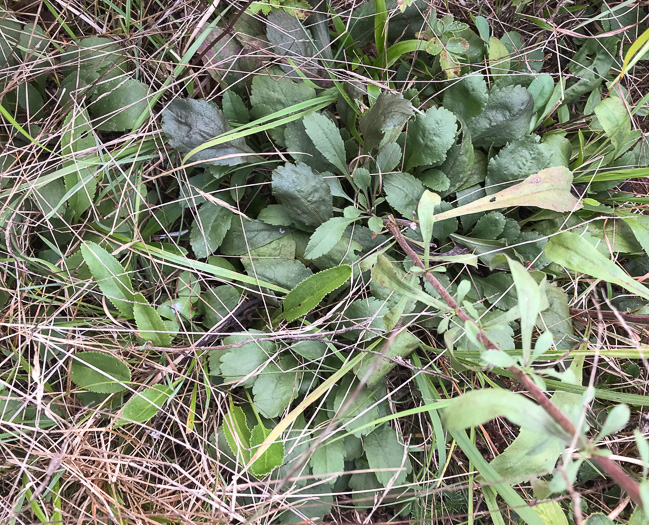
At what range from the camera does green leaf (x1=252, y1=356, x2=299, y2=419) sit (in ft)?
3.76

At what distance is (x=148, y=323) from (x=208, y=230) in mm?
275

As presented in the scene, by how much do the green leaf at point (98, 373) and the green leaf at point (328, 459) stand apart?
0.49 m

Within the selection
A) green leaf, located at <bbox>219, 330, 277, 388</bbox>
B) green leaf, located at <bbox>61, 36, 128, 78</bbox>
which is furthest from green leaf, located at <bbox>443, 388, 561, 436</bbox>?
green leaf, located at <bbox>61, 36, 128, 78</bbox>

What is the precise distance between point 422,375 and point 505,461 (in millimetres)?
261

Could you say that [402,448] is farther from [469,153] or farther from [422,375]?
[469,153]

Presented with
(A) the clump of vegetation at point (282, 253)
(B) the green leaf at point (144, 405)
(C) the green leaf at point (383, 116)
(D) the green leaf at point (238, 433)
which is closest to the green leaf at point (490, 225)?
(A) the clump of vegetation at point (282, 253)

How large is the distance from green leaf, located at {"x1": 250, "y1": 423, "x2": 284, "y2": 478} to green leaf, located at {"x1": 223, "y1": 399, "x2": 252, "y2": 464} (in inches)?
1.4

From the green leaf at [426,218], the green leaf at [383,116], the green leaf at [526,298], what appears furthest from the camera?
the green leaf at [383,116]

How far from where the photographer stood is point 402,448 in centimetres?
121

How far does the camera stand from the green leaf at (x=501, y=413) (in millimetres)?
610

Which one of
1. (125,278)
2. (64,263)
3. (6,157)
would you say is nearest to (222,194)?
(125,278)

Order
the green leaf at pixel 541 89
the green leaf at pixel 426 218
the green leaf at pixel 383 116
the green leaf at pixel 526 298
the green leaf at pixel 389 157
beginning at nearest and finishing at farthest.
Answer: the green leaf at pixel 526 298
the green leaf at pixel 426 218
the green leaf at pixel 383 116
the green leaf at pixel 389 157
the green leaf at pixel 541 89

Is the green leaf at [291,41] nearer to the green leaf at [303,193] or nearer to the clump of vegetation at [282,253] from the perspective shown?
the clump of vegetation at [282,253]

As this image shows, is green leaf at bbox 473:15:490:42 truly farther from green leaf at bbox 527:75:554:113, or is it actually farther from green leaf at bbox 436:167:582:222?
green leaf at bbox 436:167:582:222
